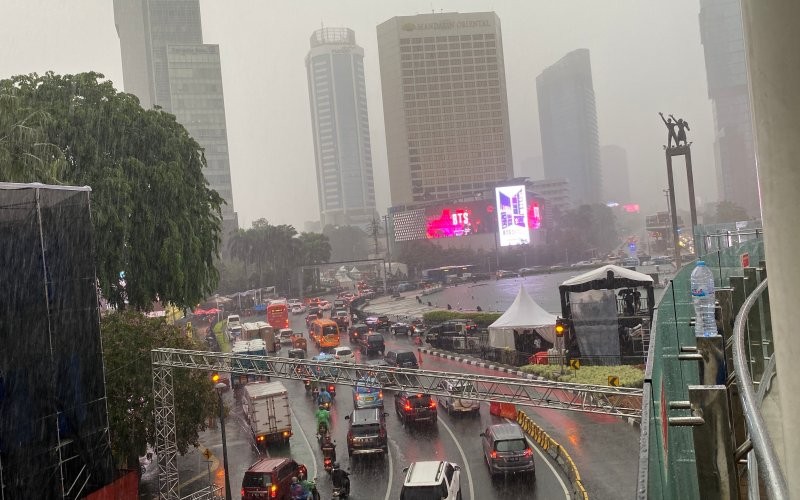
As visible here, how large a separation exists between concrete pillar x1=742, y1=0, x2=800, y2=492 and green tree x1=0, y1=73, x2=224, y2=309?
20574 millimetres

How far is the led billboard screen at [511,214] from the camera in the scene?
66.8 m

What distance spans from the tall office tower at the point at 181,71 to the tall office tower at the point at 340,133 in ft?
122

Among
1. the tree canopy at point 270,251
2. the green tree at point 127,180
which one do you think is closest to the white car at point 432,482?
the green tree at point 127,180

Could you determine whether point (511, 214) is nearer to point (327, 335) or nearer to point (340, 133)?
point (327, 335)

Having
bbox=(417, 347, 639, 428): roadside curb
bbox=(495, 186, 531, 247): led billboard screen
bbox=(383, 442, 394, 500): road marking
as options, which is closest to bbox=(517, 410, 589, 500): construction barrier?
bbox=(417, 347, 639, 428): roadside curb

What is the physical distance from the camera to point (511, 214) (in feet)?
220

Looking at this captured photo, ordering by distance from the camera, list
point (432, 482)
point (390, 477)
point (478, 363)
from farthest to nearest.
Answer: point (478, 363), point (390, 477), point (432, 482)

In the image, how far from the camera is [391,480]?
587 inches

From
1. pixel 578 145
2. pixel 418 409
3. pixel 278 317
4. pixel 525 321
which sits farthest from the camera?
pixel 578 145

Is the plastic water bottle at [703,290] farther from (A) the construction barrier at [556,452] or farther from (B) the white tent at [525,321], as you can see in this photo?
(B) the white tent at [525,321]

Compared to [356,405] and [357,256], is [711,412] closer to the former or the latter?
[356,405]

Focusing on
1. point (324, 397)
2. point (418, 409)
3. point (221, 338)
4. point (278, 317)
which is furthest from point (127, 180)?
point (278, 317)

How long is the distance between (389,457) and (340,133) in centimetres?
14349

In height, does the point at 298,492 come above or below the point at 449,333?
below
